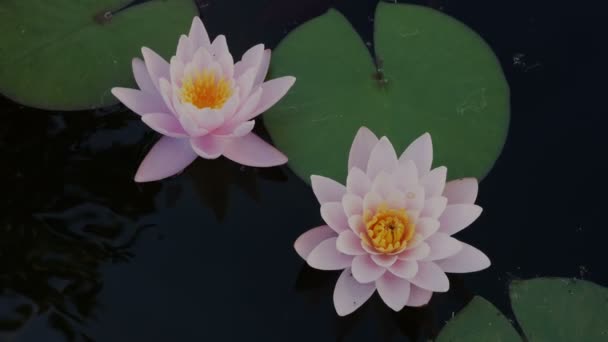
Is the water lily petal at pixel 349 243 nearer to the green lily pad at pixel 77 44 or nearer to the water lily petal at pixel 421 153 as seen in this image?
the water lily petal at pixel 421 153

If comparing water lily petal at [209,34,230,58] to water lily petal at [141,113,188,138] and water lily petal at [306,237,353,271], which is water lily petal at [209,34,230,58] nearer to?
water lily petal at [141,113,188,138]

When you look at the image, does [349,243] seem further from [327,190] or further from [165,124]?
[165,124]

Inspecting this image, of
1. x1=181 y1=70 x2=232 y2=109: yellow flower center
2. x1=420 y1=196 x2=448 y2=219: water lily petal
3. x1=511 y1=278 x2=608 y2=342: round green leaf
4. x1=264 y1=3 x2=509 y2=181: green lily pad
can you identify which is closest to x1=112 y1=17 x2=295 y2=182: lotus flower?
x1=181 y1=70 x2=232 y2=109: yellow flower center

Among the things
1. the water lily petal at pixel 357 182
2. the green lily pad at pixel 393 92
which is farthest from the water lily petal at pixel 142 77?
the water lily petal at pixel 357 182

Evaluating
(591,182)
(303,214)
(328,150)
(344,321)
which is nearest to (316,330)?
(344,321)

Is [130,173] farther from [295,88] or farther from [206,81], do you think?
[295,88]

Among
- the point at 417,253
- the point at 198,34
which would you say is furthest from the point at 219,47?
the point at 417,253
